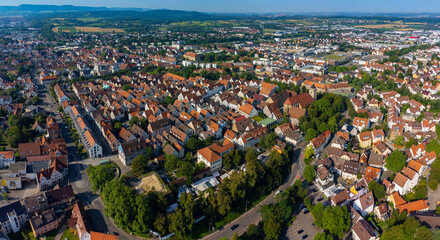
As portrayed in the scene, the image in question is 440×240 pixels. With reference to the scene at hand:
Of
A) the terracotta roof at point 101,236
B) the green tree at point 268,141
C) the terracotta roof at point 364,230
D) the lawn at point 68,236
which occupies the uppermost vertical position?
the green tree at point 268,141

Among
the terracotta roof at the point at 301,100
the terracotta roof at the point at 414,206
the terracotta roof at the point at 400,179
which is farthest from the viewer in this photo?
the terracotta roof at the point at 301,100

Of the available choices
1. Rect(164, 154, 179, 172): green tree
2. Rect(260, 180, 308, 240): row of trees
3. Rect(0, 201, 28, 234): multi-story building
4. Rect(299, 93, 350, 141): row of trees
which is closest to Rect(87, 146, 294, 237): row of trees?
Answer: Rect(260, 180, 308, 240): row of trees

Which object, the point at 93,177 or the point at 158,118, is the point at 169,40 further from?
the point at 93,177

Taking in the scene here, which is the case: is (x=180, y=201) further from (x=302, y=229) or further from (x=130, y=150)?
(x=130, y=150)

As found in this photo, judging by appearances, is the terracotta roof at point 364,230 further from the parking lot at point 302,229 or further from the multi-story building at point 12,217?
the multi-story building at point 12,217

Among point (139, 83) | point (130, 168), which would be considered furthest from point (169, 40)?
point (130, 168)

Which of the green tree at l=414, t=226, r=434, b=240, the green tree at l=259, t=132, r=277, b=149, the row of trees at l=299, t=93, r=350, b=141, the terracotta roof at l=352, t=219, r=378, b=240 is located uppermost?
the row of trees at l=299, t=93, r=350, b=141

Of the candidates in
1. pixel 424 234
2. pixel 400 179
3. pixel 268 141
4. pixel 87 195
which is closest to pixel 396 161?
pixel 400 179

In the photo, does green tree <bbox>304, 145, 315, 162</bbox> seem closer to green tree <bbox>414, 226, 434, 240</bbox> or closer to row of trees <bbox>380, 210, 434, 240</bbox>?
row of trees <bbox>380, 210, 434, 240</bbox>

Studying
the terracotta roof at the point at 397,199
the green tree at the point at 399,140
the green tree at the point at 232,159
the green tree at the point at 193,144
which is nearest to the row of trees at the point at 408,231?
the terracotta roof at the point at 397,199
